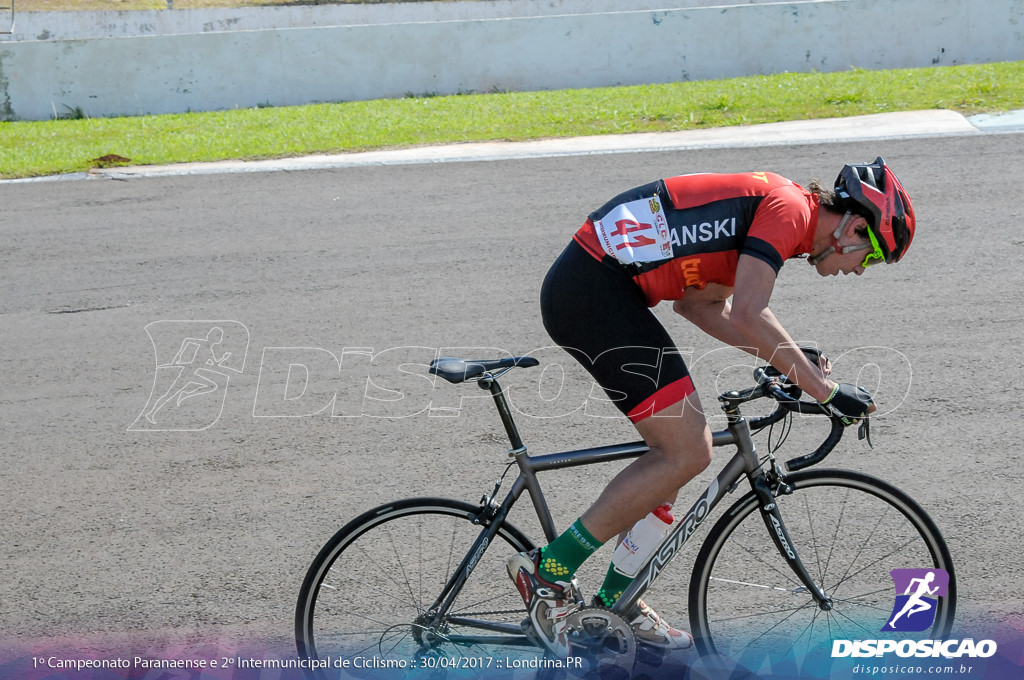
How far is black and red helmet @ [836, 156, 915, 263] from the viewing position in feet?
9.98

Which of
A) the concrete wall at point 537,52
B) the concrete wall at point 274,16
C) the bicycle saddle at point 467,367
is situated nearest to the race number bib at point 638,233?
the bicycle saddle at point 467,367

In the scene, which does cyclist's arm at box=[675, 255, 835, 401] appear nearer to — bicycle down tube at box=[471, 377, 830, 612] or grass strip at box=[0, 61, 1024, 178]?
bicycle down tube at box=[471, 377, 830, 612]

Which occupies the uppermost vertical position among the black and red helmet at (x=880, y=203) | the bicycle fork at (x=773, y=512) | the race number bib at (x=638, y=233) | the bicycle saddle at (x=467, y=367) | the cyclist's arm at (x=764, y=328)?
the black and red helmet at (x=880, y=203)

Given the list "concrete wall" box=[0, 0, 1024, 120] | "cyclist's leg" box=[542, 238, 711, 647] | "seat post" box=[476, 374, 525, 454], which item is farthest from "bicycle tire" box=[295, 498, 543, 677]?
"concrete wall" box=[0, 0, 1024, 120]

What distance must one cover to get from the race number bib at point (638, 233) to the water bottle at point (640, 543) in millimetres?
833

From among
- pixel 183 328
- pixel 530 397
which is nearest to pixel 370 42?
pixel 183 328

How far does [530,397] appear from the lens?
231 inches

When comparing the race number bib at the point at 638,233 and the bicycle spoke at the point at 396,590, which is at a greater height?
the race number bib at the point at 638,233

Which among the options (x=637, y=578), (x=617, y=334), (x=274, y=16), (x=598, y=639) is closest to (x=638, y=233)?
(x=617, y=334)

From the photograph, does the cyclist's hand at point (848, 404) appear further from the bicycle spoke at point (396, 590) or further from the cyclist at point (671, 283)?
the bicycle spoke at point (396, 590)

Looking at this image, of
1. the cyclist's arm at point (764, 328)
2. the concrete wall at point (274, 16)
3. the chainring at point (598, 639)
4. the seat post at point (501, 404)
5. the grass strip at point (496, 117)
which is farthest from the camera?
the concrete wall at point (274, 16)

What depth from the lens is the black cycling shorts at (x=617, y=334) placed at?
3162 millimetres

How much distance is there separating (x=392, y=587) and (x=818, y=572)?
153cm

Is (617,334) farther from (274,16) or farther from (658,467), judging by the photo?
(274,16)
